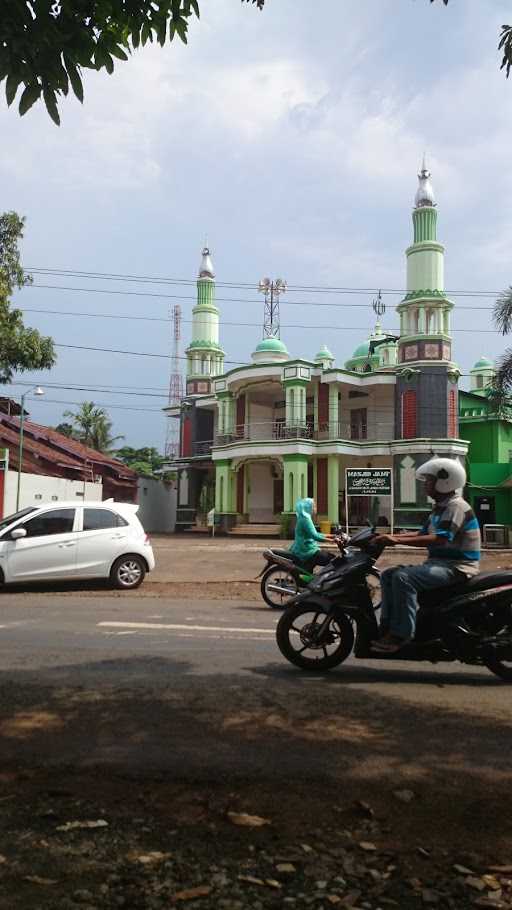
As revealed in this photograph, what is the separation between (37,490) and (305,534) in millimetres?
21630

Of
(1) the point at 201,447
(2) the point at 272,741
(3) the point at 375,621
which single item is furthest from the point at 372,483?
(1) the point at 201,447

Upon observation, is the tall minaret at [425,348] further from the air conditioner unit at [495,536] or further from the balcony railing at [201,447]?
the balcony railing at [201,447]

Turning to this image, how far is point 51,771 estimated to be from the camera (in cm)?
386

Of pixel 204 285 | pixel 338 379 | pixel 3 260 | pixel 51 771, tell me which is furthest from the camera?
pixel 204 285

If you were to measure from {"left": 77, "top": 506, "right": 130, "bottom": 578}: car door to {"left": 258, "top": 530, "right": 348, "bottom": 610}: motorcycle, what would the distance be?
3256 mm

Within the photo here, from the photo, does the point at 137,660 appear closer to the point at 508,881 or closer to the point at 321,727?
the point at 321,727

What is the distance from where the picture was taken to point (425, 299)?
121 ft

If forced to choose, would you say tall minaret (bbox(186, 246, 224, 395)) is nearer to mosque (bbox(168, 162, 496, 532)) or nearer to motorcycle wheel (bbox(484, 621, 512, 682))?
mosque (bbox(168, 162, 496, 532))

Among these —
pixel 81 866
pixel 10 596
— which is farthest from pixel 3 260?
pixel 81 866

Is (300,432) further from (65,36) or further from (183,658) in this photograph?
(65,36)

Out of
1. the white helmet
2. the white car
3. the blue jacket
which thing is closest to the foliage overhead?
the white helmet

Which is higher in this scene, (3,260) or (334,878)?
(3,260)

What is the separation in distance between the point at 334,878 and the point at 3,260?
1956cm

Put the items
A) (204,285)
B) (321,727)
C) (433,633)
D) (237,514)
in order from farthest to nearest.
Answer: (204,285) → (237,514) → (433,633) → (321,727)
